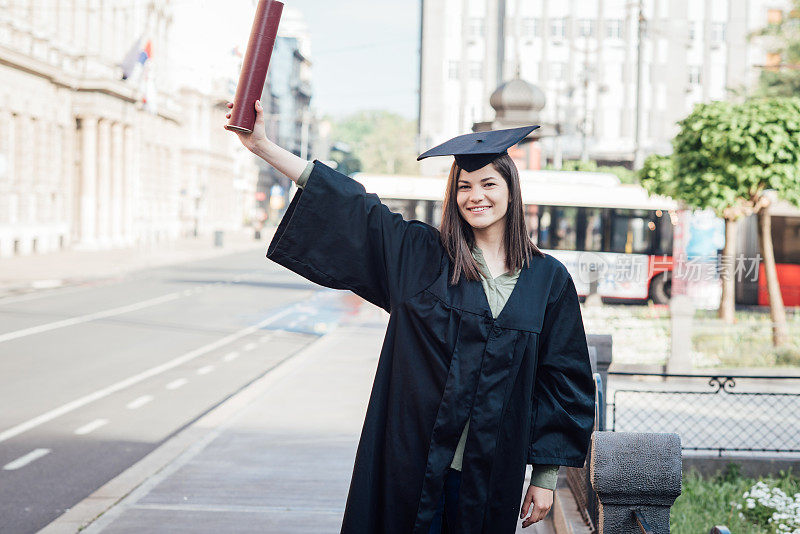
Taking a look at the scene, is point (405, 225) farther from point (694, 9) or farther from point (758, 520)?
point (694, 9)

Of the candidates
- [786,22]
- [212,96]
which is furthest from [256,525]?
[212,96]

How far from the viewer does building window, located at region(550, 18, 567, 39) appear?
67.1 metres

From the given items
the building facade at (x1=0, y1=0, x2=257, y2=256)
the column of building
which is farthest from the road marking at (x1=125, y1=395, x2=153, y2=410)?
the column of building

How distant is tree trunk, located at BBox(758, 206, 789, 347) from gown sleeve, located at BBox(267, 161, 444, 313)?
12.2m

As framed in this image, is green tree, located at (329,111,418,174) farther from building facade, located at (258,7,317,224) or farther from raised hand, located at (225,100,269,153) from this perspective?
raised hand, located at (225,100,269,153)

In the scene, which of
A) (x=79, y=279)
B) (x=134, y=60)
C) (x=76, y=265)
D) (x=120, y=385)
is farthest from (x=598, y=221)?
(x=134, y=60)

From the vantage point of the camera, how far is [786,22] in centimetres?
3375

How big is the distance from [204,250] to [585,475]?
45.1m

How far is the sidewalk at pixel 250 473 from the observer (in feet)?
19.4

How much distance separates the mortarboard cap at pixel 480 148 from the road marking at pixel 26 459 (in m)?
5.93

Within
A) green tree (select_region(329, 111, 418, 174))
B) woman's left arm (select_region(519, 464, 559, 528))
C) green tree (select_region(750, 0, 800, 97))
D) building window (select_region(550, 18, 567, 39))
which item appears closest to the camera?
woman's left arm (select_region(519, 464, 559, 528))

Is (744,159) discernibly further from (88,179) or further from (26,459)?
(88,179)

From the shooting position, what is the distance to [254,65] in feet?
9.35

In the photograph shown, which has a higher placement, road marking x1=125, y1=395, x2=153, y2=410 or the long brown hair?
the long brown hair
